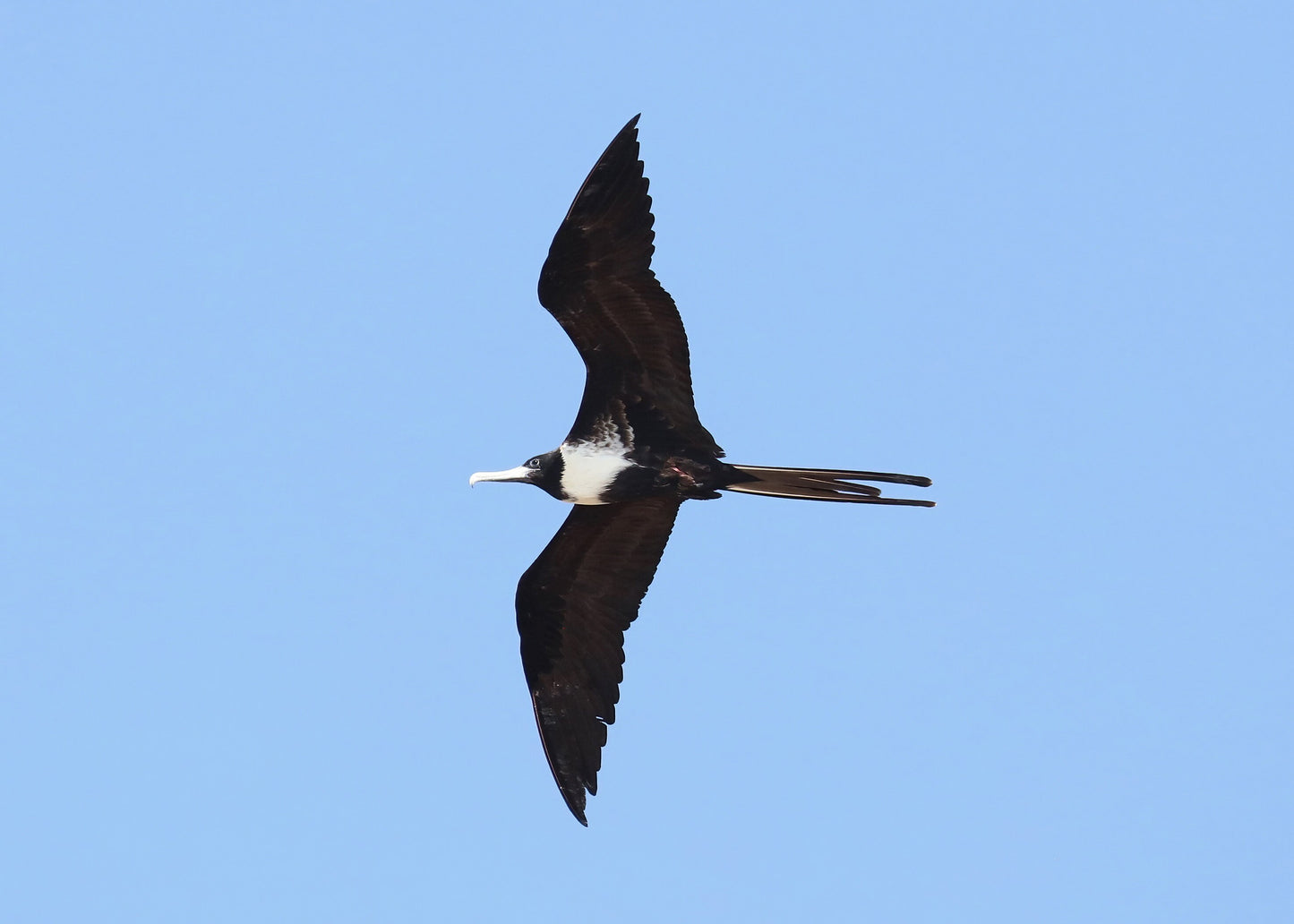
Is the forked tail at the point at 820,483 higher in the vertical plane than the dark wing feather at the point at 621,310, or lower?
lower

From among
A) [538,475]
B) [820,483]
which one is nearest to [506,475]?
[538,475]

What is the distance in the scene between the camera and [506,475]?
30.6ft

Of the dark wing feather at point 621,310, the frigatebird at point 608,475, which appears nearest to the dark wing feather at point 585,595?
the frigatebird at point 608,475

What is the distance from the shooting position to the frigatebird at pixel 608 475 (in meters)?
8.48

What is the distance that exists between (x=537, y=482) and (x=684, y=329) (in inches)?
Result: 48.9

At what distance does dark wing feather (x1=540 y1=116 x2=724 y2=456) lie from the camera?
27.6 ft

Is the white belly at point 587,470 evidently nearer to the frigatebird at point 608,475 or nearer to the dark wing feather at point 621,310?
the frigatebird at point 608,475

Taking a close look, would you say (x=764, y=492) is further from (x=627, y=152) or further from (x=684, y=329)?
(x=627, y=152)

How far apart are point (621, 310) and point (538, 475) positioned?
113 cm

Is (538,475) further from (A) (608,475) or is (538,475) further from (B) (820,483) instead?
(B) (820,483)

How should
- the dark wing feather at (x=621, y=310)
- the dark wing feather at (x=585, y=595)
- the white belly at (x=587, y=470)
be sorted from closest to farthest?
the dark wing feather at (x=621, y=310)
the white belly at (x=587, y=470)
the dark wing feather at (x=585, y=595)

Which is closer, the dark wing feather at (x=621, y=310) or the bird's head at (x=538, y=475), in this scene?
the dark wing feather at (x=621, y=310)

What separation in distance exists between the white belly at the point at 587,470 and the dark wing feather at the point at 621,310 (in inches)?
5.0

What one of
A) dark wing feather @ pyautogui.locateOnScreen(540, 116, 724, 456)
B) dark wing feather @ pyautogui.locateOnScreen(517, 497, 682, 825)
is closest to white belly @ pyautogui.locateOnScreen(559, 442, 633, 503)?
dark wing feather @ pyautogui.locateOnScreen(540, 116, 724, 456)
